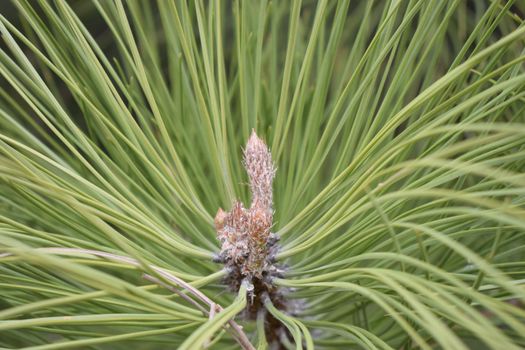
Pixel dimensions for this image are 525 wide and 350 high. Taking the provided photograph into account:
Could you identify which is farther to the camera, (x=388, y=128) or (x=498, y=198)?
(x=498, y=198)

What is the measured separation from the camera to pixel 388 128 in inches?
20.3

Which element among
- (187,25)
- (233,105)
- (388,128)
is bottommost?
(388,128)

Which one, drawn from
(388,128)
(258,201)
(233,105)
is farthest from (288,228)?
(233,105)

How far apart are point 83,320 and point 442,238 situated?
236 millimetres

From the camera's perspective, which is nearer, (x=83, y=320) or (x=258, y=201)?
(x=83, y=320)

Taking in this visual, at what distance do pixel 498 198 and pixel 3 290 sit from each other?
1.48 feet

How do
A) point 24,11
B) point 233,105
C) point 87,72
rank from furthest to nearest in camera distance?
1. point 233,105
2. point 87,72
3. point 24,11

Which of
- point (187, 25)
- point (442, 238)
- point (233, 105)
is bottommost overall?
point (442, 238)

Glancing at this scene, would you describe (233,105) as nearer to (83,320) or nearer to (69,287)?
(69,287)

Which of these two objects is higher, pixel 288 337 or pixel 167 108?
pixel 167 108

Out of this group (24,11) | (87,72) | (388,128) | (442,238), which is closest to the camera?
(442,238)

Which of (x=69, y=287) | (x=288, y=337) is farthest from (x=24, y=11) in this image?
(x=288, y=337)

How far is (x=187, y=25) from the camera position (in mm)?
649

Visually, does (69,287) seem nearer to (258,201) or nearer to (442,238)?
(258,201)
